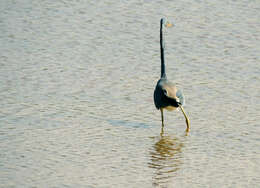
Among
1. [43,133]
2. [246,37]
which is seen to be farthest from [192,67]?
[43,133]

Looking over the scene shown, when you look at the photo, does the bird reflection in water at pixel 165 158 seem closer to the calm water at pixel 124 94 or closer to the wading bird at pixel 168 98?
the calm water at pixel 124 94

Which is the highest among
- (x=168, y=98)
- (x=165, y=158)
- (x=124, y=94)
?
(x=168, y=98)

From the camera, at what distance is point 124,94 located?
11.0 meters

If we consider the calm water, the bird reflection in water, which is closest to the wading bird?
the calm water

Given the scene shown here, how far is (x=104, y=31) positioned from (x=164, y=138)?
546 centimetres

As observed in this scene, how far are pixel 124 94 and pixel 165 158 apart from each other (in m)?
2.52

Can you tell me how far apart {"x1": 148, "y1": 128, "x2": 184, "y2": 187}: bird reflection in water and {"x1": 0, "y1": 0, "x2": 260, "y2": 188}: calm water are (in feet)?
0.05

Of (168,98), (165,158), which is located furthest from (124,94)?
(165,158)

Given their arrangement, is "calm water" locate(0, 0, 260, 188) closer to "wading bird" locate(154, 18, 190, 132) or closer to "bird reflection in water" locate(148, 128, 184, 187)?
"bird reflection in water" locate(148, 128, 184, 187)

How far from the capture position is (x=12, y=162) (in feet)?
26.9

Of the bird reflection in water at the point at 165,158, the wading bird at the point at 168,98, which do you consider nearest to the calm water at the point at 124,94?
the bird reflection in water at the point at 165,158

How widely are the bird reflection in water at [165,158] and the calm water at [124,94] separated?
0.05 feet

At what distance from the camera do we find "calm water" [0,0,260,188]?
8.15 meters

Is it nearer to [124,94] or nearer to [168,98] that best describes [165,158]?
[168,98]
